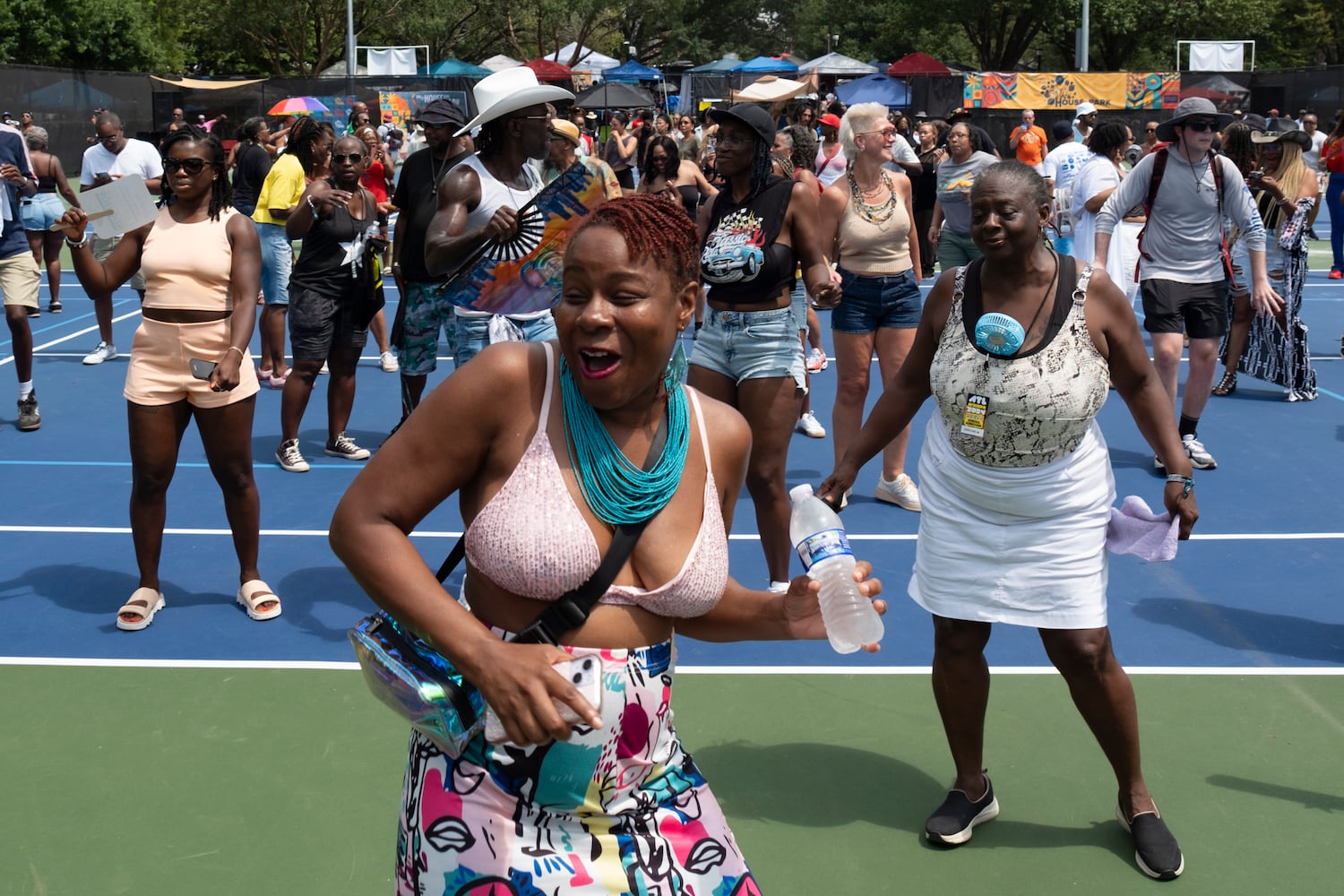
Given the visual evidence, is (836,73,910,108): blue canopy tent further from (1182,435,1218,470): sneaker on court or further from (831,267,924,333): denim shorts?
(831,267,924,333): denim shorts

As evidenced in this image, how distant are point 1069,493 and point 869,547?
351cm

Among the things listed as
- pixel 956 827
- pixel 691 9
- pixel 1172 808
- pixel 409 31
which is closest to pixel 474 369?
pixel 956 827

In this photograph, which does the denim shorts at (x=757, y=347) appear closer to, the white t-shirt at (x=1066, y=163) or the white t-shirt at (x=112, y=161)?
the white t-shirt at (x=1066, y=163)

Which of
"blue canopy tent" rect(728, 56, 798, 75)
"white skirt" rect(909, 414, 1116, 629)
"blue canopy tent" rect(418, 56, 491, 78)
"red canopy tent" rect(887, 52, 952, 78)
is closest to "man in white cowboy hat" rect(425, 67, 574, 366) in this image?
"white skirt" rect(909, 414, 1116, 629)

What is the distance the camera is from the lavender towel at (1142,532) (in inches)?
165

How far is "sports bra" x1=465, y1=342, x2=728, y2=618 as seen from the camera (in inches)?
93.5

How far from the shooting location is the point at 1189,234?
335 inches

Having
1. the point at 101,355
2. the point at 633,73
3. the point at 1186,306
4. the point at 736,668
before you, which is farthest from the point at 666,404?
the point at 633,73

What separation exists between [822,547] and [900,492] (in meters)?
5.91

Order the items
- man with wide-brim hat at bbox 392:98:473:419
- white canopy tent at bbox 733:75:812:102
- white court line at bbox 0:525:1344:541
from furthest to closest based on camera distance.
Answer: white canopy tent at bbox 733:75:812:102, man with wide-brim hat at bbox 392:98:473:419, white court line at bbox 0:525:1344:541

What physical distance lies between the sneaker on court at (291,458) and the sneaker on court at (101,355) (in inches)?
186

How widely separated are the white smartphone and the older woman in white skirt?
2041 mm

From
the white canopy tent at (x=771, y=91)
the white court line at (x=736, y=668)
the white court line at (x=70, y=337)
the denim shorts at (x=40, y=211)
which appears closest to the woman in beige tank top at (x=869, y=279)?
the white court line at (x=736, y=668)

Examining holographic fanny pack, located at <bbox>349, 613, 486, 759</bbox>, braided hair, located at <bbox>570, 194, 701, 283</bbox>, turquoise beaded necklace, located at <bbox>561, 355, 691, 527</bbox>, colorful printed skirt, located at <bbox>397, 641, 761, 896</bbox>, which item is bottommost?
colorful printed skirt, located at <bbox>397, 641, 761, 896</bbox>
